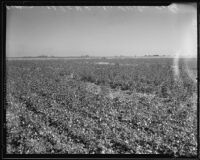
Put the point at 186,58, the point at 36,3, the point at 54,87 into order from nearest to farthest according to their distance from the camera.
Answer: the point at 36,3 < the point at 186,58 < the point at 54,87

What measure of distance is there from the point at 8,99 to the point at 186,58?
286 centimetres

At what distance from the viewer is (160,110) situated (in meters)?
5.20

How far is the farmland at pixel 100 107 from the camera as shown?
4.73 m

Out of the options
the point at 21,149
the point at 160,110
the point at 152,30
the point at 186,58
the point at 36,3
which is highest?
the point at 36,3

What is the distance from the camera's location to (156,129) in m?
4.97

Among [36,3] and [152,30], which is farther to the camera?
[152,30]

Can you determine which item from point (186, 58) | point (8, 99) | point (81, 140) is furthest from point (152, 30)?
point (8, 99)

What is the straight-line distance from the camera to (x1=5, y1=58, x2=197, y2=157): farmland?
4734 millimetres

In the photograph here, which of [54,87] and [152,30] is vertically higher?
[152,30]

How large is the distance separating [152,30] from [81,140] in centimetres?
212

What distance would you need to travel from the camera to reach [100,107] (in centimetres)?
529

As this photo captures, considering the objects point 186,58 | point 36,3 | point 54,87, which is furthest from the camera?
point 54,87

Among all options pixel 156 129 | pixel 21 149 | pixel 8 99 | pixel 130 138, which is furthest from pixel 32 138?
pixel 156 129

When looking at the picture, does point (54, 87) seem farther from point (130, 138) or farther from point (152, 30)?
point (152, 30)
